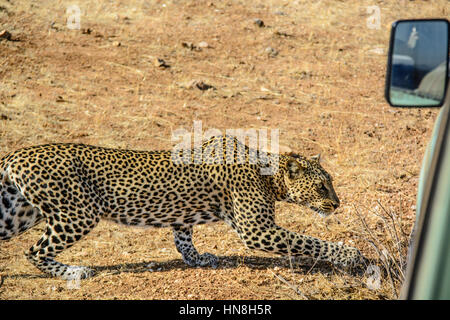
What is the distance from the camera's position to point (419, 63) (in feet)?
9.43

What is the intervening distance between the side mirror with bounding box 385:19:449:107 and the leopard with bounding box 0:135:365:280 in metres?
3.03

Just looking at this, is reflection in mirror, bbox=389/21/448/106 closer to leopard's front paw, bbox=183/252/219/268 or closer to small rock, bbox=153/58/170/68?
leopard's front paw, bbox=183/252/219/268

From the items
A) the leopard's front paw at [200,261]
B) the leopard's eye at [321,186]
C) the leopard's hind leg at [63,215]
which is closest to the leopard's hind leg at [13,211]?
the leopard's hind leg at [63,215]

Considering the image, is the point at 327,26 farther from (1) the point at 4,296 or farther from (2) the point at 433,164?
(2) the point at 433,164

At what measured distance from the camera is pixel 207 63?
39.7ft

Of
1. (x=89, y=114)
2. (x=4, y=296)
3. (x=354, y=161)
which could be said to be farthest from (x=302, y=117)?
→ (x=4, y=296)

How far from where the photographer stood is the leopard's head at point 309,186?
6039 mm

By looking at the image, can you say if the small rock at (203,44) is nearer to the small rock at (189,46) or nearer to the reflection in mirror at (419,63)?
the small rock at (189,46)

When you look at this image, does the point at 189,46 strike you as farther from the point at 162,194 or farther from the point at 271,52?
the point at 162,194

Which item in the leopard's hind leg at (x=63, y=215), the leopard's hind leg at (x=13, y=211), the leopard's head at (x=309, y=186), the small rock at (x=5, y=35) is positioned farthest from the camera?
the small rock at (x=5, y=35)

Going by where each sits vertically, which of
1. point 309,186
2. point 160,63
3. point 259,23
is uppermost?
point 259,23

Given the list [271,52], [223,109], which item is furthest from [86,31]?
[223,109]

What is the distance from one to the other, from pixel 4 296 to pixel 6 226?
659mm

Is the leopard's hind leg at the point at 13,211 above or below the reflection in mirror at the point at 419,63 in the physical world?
below
